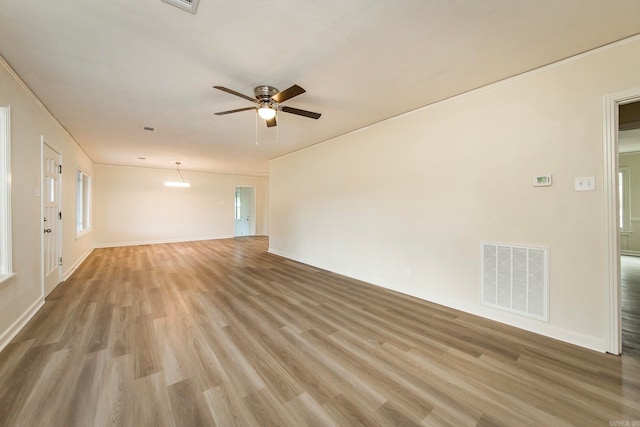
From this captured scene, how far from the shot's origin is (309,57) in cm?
225

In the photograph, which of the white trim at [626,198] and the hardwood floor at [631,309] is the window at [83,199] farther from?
the white trim at [626,198]

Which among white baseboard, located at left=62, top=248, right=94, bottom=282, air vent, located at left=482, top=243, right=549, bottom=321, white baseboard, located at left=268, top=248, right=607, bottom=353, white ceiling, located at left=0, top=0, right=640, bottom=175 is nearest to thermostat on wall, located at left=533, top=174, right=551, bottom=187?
air vent, located at left=482, top=243, right=549, bottom=321

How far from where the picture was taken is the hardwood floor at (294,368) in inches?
59.3

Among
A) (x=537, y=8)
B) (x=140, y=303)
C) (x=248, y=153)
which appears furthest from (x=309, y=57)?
(x=248, y=153)

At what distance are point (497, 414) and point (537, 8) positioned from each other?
2.68 meters

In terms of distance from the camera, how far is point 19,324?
2492mm

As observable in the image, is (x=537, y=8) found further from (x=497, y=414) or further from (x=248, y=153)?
(x=248, y=153)

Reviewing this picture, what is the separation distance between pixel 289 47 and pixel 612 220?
3.14 m

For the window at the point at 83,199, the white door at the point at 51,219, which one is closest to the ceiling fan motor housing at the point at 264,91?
the white door at the point at 51,219

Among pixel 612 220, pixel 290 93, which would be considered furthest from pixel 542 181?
pixel 290 93

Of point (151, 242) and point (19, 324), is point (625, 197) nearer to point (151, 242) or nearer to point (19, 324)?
point (19, 324)

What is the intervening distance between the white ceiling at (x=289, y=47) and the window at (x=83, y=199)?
3514 mm

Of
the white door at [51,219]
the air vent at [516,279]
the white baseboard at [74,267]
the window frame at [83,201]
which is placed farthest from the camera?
the window frame at [83,201]

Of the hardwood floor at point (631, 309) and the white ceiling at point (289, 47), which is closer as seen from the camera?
the white ceiling at point (289, 47)
